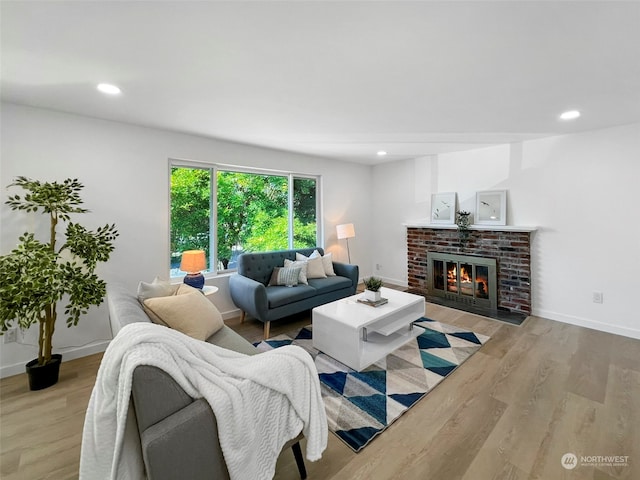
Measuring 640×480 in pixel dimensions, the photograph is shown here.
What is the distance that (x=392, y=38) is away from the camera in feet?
4.93

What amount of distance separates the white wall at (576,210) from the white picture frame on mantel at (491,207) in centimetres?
8

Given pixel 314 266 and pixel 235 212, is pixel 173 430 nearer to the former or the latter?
pixel 314 266

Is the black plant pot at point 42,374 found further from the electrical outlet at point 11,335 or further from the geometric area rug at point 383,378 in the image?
the geometric area rug at point 383,378

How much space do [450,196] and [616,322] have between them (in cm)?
239

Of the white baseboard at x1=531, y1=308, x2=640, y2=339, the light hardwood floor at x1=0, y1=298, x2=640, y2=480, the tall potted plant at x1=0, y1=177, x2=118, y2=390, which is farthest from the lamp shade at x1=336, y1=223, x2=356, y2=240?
the tall potted plant at x1=0, y1=177, x2=118, y2=390

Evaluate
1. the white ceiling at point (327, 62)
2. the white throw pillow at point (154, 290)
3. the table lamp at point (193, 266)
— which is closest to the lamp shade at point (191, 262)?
the table lamp at point (193, 266)

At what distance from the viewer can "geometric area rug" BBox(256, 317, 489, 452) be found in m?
1.78

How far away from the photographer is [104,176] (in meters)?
2.72

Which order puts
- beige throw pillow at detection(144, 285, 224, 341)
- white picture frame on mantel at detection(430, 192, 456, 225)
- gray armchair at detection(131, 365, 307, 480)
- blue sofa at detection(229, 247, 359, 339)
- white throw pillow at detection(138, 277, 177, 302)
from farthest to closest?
white picture frame on mantel at detection(430, 192, 456, 225)
blue sofa at detection(229, 247, 359, 339)
white throw pillow at detection(138, 277, 177, 302)
beige throw pillow at detection(144, 285, 224, 341)
gray armchair at detection(131, 365, 307, 480)

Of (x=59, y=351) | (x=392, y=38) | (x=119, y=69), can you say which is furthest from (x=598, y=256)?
(x=59, y=351)

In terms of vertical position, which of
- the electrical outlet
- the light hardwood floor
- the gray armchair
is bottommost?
the light hardwood floor

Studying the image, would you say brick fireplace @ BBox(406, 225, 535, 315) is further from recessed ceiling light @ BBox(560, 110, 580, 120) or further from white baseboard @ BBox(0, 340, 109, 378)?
white baseboard @ BBox(0, 340, 109, 378)

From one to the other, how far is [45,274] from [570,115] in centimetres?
474

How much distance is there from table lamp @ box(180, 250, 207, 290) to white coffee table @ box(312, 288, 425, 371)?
1268mm
